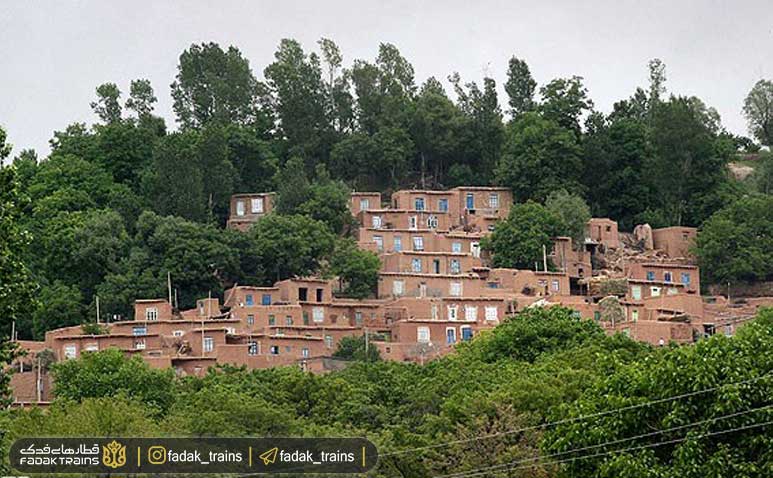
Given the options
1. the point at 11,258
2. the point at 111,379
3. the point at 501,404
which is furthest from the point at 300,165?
the point at 11,258

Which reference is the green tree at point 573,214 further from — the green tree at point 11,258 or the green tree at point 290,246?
the green tree at point 11,258

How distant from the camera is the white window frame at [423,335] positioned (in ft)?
231

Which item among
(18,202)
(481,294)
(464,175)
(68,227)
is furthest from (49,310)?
(18,202)

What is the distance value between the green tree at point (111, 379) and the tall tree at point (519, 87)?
111 feet

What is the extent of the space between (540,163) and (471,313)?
12314 mm

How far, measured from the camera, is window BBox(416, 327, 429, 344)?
7044 cm

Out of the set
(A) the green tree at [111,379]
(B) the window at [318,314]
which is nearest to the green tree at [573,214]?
(B) the window at [318,314]

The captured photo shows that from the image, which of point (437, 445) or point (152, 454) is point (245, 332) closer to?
point (437, 445)

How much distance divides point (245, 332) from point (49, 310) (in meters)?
7.21

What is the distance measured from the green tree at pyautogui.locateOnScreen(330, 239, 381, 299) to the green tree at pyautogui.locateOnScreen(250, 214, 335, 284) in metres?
0.68

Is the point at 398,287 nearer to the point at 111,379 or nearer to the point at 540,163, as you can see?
the point at 540,163

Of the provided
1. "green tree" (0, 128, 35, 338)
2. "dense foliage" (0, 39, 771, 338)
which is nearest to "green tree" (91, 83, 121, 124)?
"dense foliage" (0, 39, 771, 338)

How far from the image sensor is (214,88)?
293 feet

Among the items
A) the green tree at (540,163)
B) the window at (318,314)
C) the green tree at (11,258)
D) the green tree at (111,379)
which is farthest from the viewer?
the green tree at (540,163)
